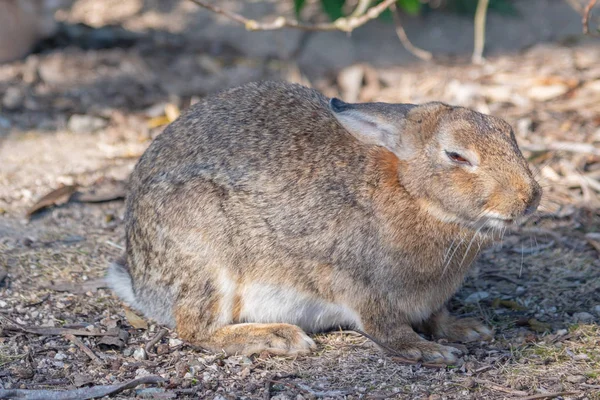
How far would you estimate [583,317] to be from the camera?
555 centimetres

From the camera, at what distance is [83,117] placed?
29.1ft

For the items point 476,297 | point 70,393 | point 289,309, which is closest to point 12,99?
point 289,309

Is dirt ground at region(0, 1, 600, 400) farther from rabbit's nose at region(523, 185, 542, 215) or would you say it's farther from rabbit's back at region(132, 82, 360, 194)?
rabbit's back at region(132, 82, 360, 194)

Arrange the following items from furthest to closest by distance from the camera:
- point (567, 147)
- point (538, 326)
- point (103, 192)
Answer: point (567, 147) → point (103, 192) → point (538, 326)

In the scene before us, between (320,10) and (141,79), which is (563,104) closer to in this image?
(320,10)

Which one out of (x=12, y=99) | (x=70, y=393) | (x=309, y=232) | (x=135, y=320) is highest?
(x=309, y=232)

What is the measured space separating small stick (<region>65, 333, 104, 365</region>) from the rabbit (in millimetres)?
524

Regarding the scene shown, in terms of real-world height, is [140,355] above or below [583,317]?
below

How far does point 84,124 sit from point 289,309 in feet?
14.1

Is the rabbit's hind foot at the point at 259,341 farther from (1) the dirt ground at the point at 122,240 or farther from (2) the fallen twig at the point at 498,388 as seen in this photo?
(2) the fallen twig at the point at 498,388

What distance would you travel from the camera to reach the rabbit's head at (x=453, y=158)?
15.5 ft

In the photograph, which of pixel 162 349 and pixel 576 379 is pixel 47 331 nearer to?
pixel 162 349

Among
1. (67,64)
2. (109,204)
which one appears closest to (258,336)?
(109,204)

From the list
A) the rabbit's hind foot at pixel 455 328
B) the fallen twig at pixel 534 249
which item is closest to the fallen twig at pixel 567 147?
the fallen twig at pixel 534 249
